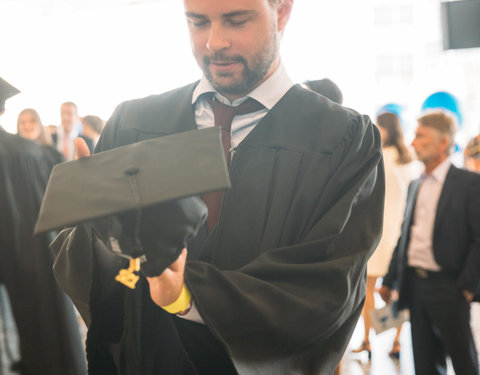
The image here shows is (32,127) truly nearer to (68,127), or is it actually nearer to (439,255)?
(68,127)

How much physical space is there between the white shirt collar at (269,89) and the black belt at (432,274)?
6.57ft

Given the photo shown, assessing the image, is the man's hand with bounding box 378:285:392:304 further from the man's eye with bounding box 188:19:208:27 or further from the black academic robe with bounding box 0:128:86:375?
the man's eye with bounding box 188:19:208:27

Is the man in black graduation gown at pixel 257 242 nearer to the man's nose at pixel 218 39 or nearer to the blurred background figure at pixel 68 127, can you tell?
the man's nose at pixel 218 39

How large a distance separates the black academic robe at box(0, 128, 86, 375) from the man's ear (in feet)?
6.70

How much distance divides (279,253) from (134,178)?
43cm

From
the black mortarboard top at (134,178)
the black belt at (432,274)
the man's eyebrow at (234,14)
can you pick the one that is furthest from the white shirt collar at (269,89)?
the black belt at (432,274)

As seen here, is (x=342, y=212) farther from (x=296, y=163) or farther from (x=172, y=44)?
(x=172, y=44)

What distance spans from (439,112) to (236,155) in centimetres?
246

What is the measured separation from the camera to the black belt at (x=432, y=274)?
3129 mm

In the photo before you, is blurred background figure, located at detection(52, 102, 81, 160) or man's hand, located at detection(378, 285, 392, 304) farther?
blurred background figure, located at detection(52, 102, 81, 160)

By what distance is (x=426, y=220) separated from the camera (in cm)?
325

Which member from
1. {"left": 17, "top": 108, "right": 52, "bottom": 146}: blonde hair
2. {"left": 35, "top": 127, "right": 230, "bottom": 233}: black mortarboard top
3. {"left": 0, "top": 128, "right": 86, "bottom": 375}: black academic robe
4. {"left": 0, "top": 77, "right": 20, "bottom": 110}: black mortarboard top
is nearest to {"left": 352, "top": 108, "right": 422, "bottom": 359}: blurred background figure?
{"left": 0, "top": 128, "right": 86, "bottom": 375}: black academic robe

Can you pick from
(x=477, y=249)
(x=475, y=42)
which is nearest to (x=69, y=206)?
(x=477, y=249)

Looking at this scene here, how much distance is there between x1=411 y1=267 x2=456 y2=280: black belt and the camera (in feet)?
10.3
